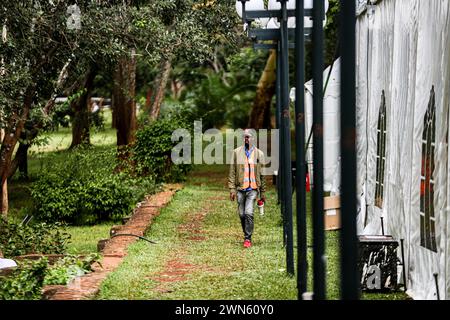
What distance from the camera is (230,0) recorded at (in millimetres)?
19453

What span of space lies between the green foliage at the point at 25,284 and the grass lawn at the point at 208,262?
0.70m

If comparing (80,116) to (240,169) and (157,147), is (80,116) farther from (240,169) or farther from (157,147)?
(240,169)

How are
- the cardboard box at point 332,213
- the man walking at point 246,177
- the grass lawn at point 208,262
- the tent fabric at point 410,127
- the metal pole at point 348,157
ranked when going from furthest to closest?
the cardboard box at point 332,213, the man walking at point 246,177, the grass lawn at point 208,262, the tent fabric at point 410,127, the metal pole at point 348,157

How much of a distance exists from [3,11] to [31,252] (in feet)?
14.5

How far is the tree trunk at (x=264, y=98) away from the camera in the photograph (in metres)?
34.4

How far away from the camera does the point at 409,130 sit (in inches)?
522

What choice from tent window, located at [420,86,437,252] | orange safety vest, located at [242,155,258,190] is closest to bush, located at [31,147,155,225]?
orange safety vest, located at [242,155,258,190]

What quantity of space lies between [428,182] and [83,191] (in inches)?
529

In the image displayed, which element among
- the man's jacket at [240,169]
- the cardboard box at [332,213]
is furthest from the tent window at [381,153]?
the man's jacket at [240,169]

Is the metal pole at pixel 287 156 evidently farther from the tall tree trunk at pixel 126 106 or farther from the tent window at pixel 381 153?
the tall tree trunk at pixel 126 106

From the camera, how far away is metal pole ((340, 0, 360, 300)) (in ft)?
21.4

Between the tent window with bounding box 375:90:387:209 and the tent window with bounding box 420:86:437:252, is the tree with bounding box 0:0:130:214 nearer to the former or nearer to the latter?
the tent window with bounding box 375:90:387:209

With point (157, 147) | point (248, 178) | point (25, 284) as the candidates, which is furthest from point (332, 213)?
point (157, 147)

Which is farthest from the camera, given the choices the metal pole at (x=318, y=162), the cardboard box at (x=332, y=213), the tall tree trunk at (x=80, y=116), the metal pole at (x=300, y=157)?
the tall tree trunk at (x=80, y=116)
